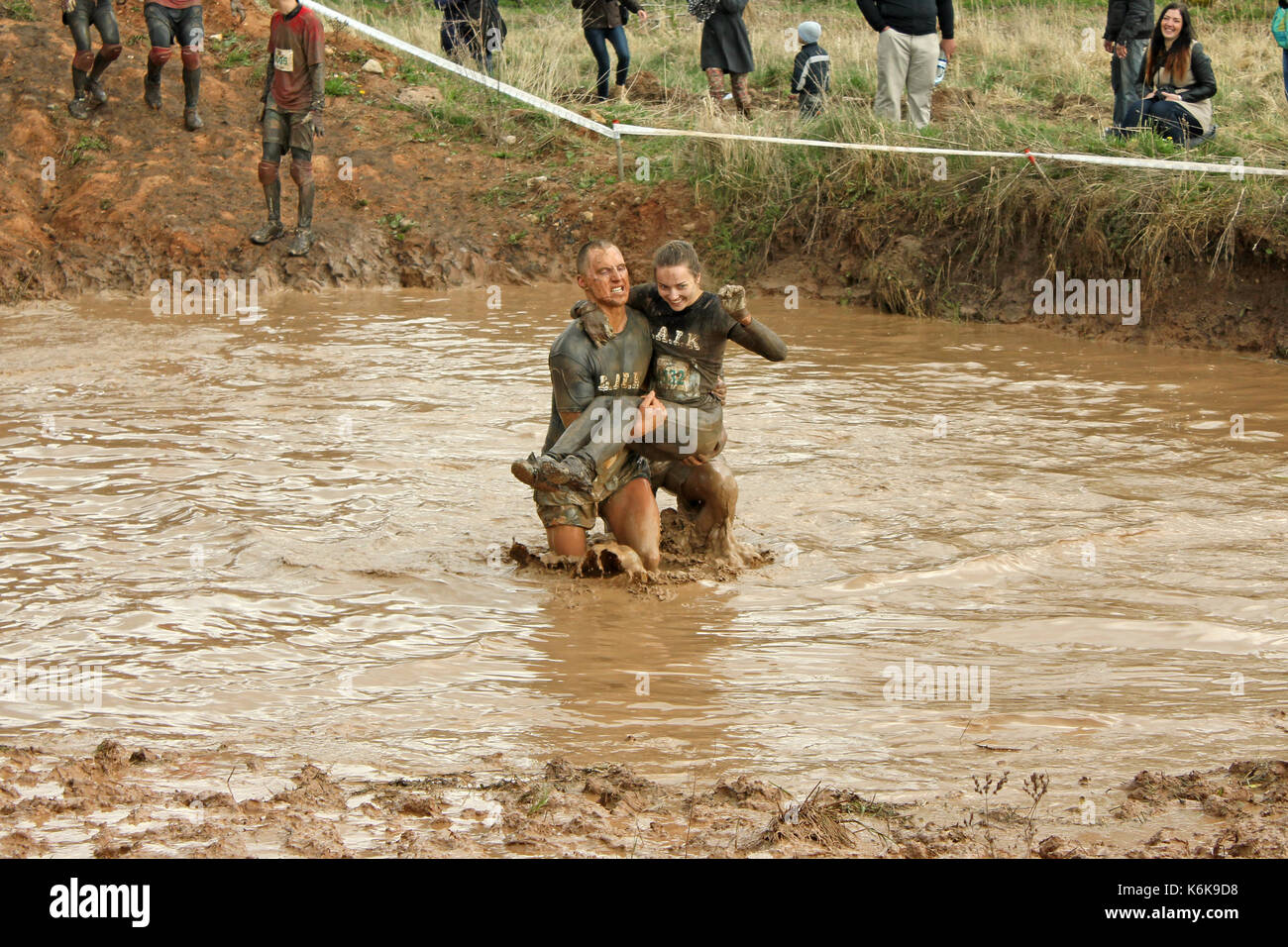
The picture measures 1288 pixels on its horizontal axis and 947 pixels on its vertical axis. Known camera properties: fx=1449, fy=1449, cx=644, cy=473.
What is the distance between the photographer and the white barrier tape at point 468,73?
1412 centimetres

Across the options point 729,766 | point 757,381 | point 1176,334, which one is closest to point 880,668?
point 729,766

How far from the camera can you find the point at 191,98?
13.6 metres

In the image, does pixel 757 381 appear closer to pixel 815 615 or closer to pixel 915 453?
pixel 915 453

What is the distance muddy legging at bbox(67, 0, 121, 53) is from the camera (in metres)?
13.0

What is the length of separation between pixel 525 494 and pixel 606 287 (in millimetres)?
1822

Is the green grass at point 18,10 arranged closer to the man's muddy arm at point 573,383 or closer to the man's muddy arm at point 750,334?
the man's muddy arm at point 573,383

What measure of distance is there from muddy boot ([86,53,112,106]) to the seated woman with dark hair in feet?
30.0

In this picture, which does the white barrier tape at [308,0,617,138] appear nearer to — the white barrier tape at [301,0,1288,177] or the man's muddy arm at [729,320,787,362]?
the white barrier tape at [301,0,1288,177]

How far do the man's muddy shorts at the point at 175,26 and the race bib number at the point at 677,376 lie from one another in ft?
28.7

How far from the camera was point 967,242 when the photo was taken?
38.2 feet

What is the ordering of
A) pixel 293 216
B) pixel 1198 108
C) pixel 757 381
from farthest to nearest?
pixel 293 216
pixel 1198 108
pixel 757 381

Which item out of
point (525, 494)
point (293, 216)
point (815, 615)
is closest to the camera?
point (815, 615)

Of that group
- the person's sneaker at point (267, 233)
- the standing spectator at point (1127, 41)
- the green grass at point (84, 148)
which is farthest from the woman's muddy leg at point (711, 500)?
the green grass at point (84, 148)

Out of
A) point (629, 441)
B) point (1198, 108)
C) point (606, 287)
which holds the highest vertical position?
point (1198, 108)
